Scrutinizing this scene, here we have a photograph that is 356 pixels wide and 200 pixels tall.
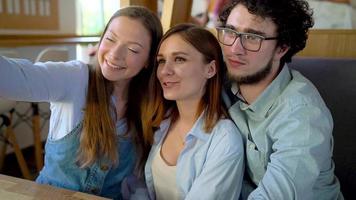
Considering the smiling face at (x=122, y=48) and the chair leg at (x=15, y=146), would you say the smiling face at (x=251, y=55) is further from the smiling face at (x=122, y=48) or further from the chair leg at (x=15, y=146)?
the chair leg at (x=15, y=146)

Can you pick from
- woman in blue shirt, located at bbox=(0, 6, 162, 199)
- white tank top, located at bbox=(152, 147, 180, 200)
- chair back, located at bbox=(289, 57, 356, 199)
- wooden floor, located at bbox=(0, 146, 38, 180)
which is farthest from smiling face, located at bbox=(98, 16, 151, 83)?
wooden floor, located at bbox=(0, 146, 38, 180)

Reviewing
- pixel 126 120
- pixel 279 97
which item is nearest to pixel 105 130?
pixel 126 120

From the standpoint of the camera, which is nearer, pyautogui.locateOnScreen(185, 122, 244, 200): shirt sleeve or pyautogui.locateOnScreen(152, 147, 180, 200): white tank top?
pyautogui.locateOnScreen(185, 122, 244, 200): shirt sleeve

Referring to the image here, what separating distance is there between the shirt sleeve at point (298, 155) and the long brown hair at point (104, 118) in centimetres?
48

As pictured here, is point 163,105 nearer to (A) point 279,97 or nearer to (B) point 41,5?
(A) point 279,97

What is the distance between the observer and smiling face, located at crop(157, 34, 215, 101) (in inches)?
44.3

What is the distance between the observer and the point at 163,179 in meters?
1.18

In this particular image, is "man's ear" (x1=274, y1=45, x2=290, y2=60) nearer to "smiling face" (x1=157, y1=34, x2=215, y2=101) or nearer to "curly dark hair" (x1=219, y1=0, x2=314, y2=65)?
"curly dark hair" (x1=219, y1=0, x2=314, y2=65)

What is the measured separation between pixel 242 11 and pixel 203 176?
547mm

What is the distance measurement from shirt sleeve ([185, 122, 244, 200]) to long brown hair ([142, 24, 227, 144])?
0.09 m

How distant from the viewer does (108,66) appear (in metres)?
1.14

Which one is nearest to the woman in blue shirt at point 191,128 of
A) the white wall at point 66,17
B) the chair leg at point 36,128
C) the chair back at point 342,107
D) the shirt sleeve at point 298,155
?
the shirt sleeve at point 298,155

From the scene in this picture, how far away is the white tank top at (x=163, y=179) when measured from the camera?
116cm

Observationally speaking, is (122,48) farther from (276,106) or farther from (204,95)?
(276,106)
